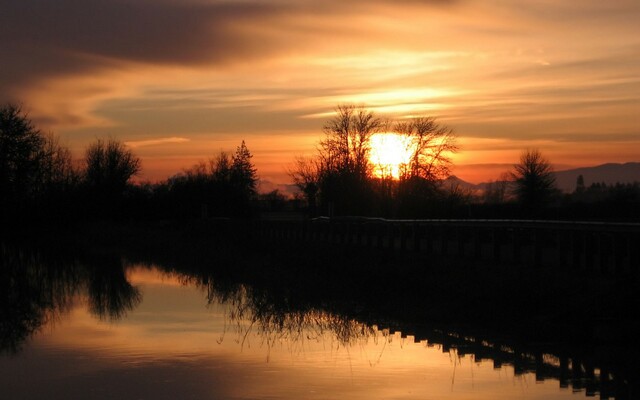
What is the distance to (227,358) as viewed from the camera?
15234mm

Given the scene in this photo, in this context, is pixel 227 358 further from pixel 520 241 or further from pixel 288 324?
pixel 520 241

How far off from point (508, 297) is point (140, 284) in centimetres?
1583

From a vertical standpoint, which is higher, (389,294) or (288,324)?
(389,294)

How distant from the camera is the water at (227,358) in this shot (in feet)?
40.4

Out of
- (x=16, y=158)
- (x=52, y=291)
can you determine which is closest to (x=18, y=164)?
(x=16, y=158)

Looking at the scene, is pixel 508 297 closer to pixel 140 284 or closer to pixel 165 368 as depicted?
pixel 165 368

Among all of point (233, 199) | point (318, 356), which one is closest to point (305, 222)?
point (318, 356)

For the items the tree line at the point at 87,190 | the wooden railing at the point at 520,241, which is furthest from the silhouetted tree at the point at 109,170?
the wooden railing at the point at 520,241

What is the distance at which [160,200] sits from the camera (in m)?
96.2

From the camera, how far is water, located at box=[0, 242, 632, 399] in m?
12.3

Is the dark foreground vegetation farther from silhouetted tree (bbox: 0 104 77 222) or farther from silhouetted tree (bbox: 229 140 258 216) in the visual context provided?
silhouetted tree (bbox: 229 140 258 216)

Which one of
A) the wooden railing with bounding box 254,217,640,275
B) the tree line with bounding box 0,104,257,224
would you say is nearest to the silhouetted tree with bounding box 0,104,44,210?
the tree line with bounding box 0,104,257,224

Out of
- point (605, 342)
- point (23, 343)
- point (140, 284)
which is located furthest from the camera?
point (140, 284)

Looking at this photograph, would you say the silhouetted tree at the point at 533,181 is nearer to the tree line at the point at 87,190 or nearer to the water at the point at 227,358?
the tree line at the point at 87,190
